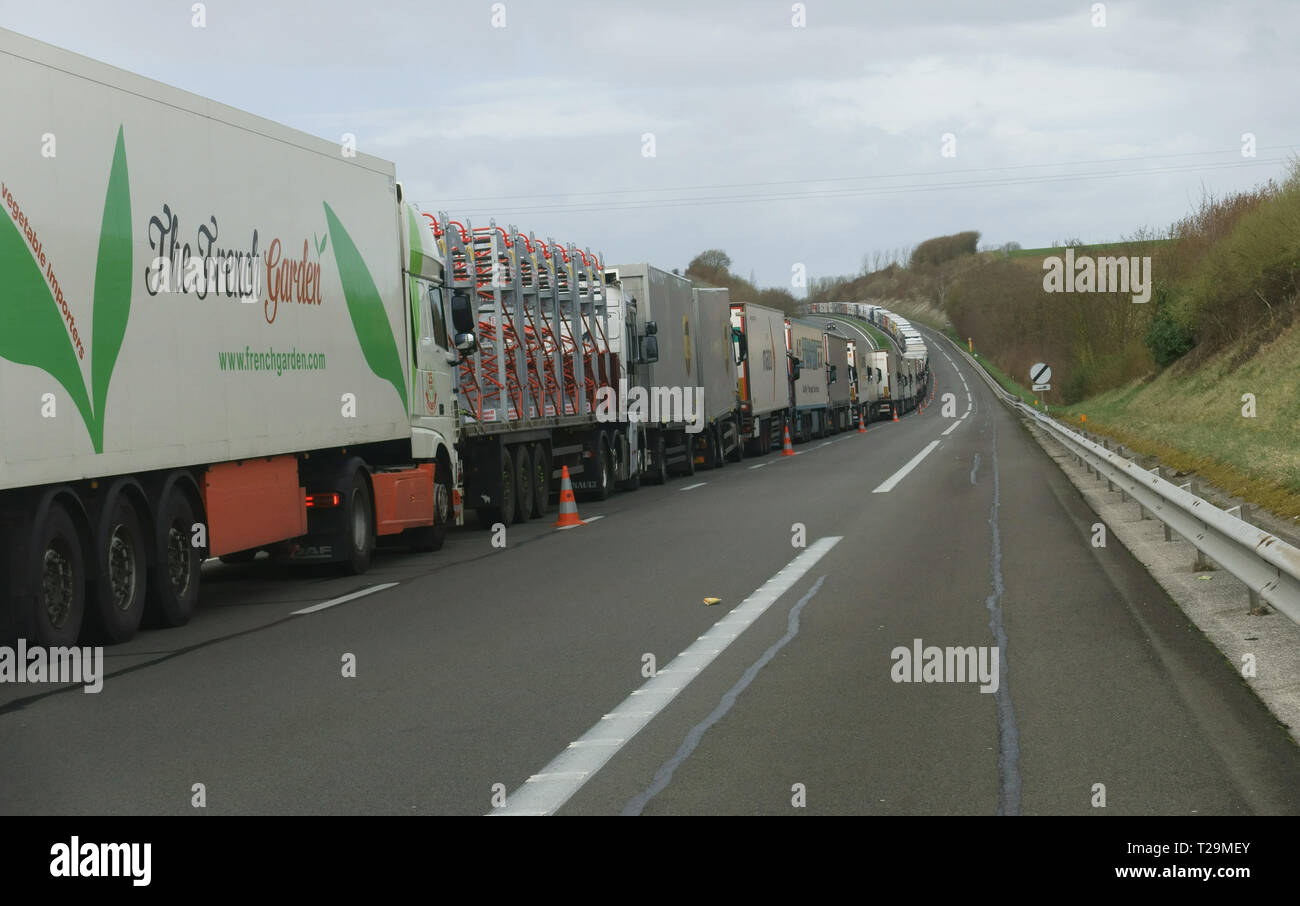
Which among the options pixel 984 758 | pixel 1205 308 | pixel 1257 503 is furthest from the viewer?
pixel 1205 308

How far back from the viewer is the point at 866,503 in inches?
817

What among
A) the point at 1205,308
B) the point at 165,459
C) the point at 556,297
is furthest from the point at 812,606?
the point at 1205,308

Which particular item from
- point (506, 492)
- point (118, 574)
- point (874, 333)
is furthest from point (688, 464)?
point (874, 333)

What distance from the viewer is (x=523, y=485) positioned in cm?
2081

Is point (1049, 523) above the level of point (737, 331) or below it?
below

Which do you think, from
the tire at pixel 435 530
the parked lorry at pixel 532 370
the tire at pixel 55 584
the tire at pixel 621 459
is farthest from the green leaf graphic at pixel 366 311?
the tire at pixel 621 459

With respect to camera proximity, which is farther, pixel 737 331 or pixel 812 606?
pixel 737 331

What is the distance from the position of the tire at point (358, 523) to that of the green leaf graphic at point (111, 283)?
4099mm

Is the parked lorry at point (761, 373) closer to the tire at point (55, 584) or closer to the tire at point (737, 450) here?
the tire at point (737, 450)

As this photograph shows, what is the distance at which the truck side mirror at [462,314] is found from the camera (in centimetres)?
1791

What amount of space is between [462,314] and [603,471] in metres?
7.42

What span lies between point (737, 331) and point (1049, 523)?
23.1 metres

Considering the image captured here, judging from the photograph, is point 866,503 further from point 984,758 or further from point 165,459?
point 984,758

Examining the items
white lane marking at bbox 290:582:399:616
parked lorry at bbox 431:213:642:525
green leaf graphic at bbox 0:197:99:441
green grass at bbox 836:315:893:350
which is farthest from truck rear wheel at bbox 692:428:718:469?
green grass at bbox 836:315:893:350
